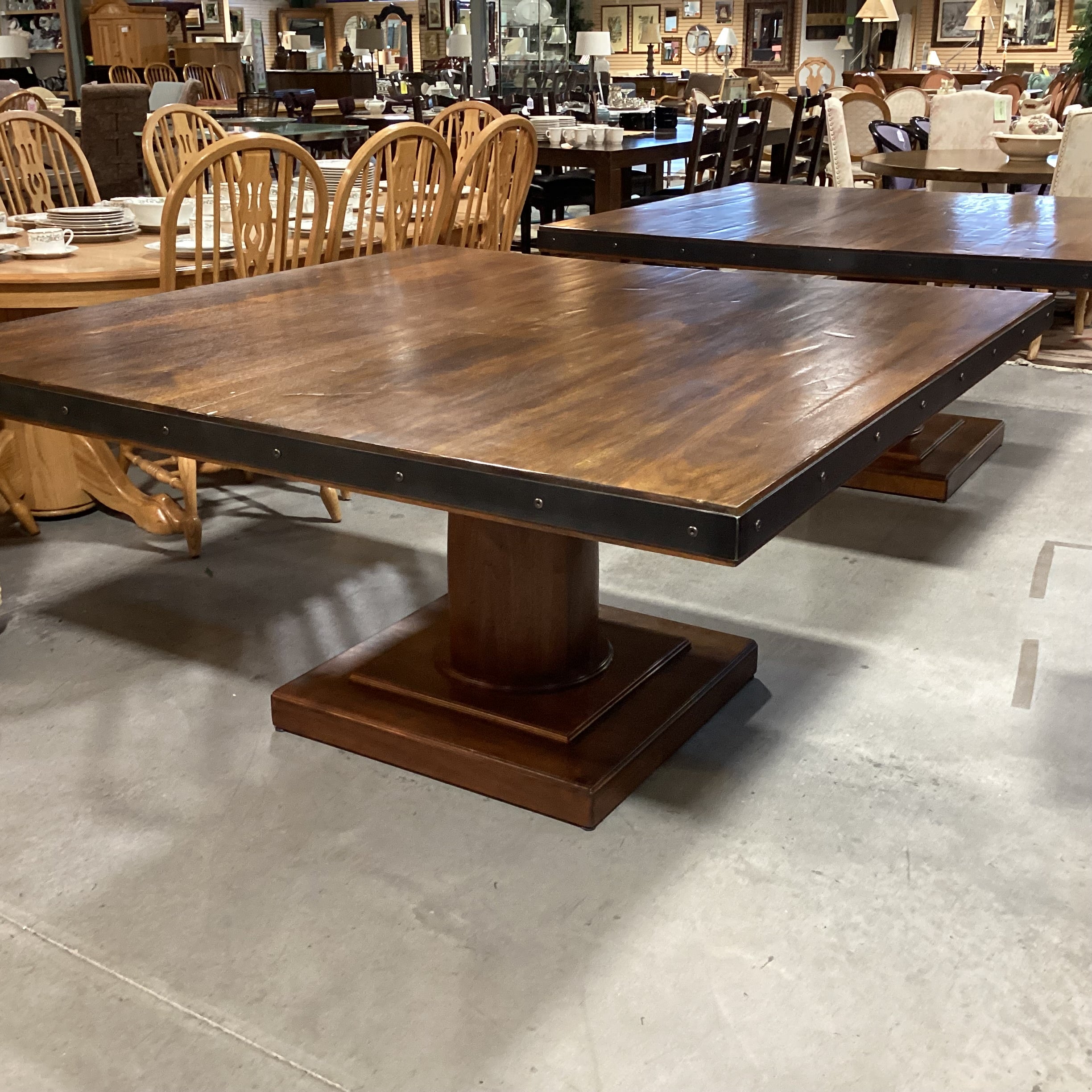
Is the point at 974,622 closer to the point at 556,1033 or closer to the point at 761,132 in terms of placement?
the point at 556,1033

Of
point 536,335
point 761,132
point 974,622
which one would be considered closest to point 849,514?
point 974,622

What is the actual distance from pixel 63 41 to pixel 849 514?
37.5 feet

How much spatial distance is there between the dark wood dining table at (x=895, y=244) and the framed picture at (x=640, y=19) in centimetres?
1653

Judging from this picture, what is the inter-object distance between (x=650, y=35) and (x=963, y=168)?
50.5 ft

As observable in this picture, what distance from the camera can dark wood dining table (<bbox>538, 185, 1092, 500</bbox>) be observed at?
2830 millimetres

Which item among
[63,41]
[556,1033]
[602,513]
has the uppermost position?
[63,41]

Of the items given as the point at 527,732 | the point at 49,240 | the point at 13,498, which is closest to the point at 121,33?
the point at 49,240

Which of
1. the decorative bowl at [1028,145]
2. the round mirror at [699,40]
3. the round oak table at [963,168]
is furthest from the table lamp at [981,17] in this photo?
the decorative bowl at [1028,145]

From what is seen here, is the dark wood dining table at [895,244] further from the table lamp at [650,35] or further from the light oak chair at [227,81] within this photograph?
the table lamp at [650,35]

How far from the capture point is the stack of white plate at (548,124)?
20.2 feet

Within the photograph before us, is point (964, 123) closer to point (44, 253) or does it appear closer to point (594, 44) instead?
point (594, 44)

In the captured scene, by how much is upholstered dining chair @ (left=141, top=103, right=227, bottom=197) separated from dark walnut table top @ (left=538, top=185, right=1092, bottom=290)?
1.33 m

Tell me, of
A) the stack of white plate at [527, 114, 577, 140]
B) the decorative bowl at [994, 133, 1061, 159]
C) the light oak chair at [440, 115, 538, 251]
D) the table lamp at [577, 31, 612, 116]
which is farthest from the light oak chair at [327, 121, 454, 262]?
the table lamp at [577, 31, 612, 116]

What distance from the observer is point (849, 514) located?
3105 millimetres
